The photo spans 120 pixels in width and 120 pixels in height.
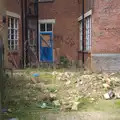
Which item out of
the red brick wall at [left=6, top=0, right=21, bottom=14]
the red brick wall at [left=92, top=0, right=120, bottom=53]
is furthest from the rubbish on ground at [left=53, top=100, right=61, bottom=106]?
the red brick wall at [left=6, top=0, right=21, bottom=14]

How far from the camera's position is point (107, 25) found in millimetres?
15930

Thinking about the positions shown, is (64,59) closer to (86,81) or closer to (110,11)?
(110,11)

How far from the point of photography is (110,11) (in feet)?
52.0

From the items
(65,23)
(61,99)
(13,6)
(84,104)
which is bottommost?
(84,104)

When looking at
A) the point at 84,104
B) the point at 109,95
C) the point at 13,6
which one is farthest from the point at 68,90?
the point at 13,6

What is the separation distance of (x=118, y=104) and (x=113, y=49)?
21.7 ft

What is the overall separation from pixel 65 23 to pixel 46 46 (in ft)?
7.30

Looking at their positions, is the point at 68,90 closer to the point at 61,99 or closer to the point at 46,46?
the point at 61,99

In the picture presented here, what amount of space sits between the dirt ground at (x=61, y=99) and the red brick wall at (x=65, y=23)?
33.3ft

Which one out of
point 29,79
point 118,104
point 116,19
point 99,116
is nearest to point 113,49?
point 116,19

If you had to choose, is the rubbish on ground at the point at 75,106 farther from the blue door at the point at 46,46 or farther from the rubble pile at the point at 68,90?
the blue door at the point at 46,46

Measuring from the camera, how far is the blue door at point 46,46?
2327 cm

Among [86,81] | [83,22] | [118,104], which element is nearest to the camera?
[118,104]

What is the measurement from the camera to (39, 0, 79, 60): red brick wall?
876 inches
